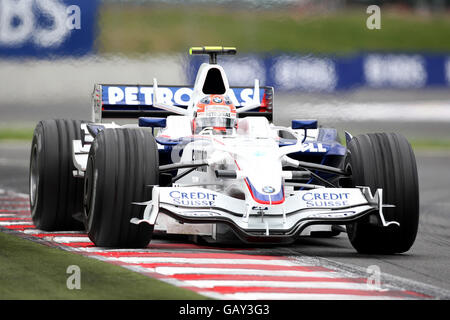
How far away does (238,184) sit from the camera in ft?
36.1

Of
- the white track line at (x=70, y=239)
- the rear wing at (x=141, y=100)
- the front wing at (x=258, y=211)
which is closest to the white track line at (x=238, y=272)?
the front wing at (x=258, y=211)

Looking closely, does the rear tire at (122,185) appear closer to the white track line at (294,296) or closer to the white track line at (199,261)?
the white track line at (199,261)

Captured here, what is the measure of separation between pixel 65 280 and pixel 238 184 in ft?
8.11

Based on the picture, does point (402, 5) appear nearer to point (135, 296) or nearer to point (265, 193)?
point (265, 193)

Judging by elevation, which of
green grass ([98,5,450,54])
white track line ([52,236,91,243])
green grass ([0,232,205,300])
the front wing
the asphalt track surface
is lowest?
the asphalt track surface

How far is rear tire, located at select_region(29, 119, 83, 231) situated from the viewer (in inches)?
516

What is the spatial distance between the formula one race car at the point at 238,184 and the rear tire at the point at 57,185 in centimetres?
28

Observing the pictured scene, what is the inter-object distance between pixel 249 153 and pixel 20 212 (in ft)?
16.8

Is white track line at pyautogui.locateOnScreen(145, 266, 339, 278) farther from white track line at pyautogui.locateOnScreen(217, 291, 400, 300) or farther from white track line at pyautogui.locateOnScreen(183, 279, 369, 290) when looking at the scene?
white track line at pyautogui.locateOnScreen(217, 291, 400, 300)

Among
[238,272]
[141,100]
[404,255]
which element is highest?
[141,100]

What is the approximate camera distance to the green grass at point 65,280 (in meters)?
8.37

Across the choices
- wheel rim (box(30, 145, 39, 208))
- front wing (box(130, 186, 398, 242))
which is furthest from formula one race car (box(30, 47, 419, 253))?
wheel rim (box(30, 145, 39, 208))

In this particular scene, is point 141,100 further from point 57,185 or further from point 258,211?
point 258,211

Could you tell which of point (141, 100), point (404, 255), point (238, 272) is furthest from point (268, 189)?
point (141, 100)
